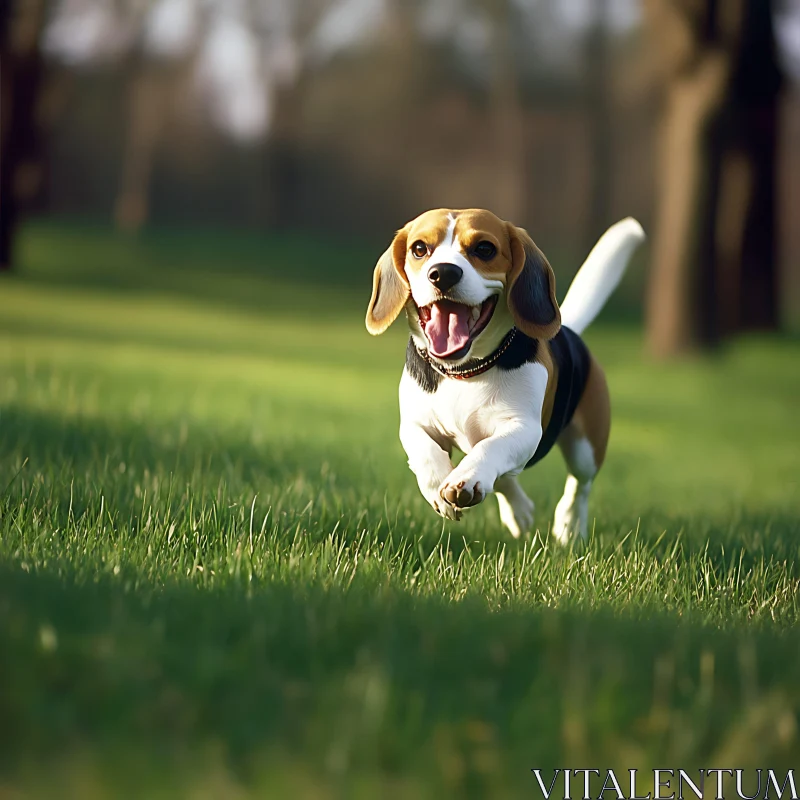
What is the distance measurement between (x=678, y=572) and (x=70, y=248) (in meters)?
21.3

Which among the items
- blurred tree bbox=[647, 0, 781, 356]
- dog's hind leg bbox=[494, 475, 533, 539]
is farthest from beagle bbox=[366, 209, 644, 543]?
blurred tree bbox=[647, 0, 781, 356]

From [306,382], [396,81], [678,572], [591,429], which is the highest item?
[396,81]

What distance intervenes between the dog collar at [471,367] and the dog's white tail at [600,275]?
127 cm

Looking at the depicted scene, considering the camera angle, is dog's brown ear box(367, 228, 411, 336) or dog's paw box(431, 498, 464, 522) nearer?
dog's paw box(431, 498, 464, 522)

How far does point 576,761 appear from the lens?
7.58 ft

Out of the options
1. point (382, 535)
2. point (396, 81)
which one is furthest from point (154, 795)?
point (396, 81)

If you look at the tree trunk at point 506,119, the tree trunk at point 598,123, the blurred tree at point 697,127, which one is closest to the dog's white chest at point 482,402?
the blurred tree at point 697,127

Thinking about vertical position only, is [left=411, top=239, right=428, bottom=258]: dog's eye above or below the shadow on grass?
above

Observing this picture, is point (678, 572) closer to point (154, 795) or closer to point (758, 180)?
point (154, 795)

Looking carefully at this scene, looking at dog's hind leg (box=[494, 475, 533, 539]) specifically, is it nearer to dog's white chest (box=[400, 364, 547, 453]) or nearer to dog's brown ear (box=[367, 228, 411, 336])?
dog's white chest (box=[400, 364, 547, 453])

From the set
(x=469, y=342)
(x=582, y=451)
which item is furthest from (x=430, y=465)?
(x=582, y=451)

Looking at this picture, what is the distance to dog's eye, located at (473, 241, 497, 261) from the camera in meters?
3.99

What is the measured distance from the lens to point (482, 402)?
4.08m

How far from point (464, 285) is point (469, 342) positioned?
0.23 meters
